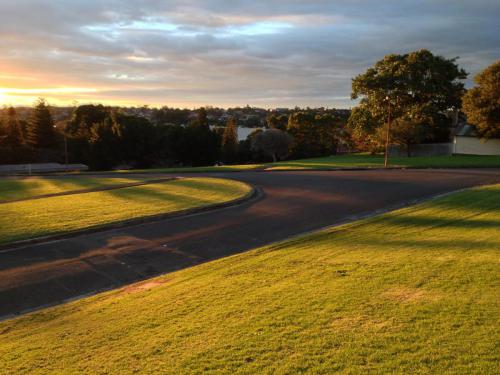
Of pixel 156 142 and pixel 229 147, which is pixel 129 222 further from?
pixel 229 147

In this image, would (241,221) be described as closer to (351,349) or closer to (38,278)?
(38,278)

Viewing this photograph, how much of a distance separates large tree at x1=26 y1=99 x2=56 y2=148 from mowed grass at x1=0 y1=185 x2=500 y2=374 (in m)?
68.6

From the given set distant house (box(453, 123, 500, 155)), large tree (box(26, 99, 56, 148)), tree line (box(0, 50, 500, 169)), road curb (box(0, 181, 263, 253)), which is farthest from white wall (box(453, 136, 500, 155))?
large tree (box(26, 99, 56, 148))

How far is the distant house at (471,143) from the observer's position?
4441cm

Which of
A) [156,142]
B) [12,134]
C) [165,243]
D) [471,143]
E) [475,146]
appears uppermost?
[12,134]

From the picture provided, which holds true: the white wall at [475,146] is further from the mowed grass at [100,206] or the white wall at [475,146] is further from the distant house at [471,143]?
the mowed grass at [100,206]

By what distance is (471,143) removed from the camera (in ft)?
151

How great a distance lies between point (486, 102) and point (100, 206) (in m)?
37.5

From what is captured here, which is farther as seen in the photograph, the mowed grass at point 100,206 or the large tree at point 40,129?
the large tree at point 40,129

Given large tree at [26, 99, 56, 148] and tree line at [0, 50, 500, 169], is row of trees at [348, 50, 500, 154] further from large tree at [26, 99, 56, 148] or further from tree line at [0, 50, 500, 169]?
large tree at [26, 99, 56, 148]

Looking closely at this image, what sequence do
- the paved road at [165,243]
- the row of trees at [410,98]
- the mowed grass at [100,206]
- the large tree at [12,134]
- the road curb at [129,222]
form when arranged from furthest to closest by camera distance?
1. the large tree at [12,134]
2. the row of trees at [410,98]
3. the mowed grass at [100,206]
4. the road curb at [129,222]
5. the paved road at [165,243]

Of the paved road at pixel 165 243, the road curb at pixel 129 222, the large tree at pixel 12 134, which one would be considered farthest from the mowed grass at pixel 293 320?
the large tree at pixel 12 134

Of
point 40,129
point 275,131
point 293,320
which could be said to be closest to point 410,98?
point 275,131

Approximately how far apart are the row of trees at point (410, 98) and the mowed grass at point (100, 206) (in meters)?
30.4
